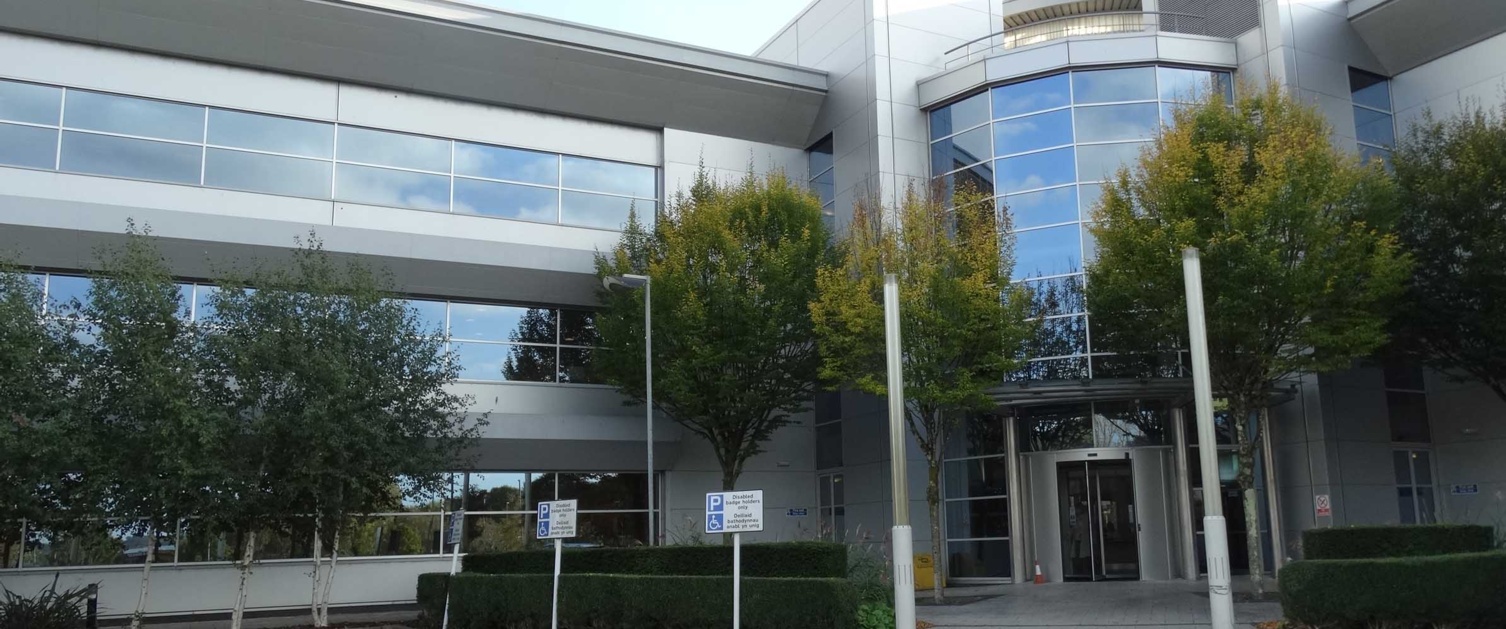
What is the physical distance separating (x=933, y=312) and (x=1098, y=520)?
24.0 ft

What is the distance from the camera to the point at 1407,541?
15.3m

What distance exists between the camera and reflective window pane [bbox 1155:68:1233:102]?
25.5 meters

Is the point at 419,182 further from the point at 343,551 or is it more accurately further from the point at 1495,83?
the point at 1495,83

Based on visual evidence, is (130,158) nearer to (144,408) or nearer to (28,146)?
(28,146)

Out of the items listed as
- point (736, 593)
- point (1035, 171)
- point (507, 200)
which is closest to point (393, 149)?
point (507, 200)

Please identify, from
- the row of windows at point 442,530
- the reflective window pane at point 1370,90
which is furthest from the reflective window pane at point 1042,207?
the row of windows at point 442,530

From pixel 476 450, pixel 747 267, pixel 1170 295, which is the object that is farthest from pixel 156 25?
pixel 1170 295

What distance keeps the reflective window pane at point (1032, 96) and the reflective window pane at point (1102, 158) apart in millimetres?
1280

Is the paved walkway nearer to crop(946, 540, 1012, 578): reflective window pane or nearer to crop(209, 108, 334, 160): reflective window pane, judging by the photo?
crop(946, 540, 1012, 578): reflective window pane

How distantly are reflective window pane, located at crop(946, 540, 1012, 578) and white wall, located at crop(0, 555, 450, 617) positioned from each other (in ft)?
39.4

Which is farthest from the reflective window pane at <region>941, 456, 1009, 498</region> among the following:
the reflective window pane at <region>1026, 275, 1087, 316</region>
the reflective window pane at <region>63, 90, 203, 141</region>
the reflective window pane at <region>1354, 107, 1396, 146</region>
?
the reflective window pane at <region>63, 90, 203, 141</region>

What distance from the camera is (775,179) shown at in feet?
88.9

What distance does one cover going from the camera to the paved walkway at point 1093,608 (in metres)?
17.8

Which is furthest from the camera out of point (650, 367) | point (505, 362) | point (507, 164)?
point (507, 164)
